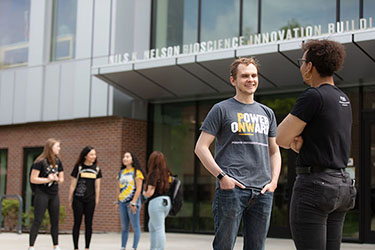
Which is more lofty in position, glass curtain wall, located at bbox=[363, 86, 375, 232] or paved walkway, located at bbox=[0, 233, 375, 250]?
glass curtain wall, located at bbox=[363, 86, 375, 232]

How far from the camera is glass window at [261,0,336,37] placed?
13.0 m

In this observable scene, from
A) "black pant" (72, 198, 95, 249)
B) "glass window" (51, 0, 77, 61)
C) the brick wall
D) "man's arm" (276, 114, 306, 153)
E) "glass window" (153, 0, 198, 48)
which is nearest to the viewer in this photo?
"man's arm" (276, 114, 306, 153)

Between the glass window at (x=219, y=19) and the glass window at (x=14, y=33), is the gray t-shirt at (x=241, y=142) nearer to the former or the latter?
the glass window at (x=219, y=19)

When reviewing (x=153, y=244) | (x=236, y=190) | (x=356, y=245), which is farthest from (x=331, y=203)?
(x=356, y=245)

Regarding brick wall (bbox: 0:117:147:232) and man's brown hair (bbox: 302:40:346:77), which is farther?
brick wall (bbox: 0:117:147:232)

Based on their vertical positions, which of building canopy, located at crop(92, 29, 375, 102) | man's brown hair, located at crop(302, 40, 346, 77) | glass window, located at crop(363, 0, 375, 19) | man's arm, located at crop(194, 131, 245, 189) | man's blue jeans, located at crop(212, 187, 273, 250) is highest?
glass window, located at crop(363, 0, 375, 19)

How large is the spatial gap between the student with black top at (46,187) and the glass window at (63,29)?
753 centimetres

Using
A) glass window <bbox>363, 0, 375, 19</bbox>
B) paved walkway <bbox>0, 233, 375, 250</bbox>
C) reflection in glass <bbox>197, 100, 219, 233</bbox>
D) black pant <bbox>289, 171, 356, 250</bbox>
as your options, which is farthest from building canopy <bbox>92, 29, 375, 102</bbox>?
black pant <bbox>289, 171, 356, 250</bbox>

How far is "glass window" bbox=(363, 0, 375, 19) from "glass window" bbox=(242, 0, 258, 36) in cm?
265

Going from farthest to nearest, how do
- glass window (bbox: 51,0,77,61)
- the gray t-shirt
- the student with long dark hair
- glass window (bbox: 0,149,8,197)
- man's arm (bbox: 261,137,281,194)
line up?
1. glass window (bbox: 0,149,8,197)
2. glass window (bbox: 51,0,77,61)
3. the student with long dark hair
4. man's arm (bbox: 261,137,281,194)
5. the gray t-shirt

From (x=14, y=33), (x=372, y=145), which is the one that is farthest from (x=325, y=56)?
A: (x=14, y=33)

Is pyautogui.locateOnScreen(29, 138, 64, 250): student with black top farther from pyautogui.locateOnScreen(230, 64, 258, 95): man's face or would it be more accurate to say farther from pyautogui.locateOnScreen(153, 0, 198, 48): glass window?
pyautogui.locateOnScreen(153, 0, 198, 48): glass window

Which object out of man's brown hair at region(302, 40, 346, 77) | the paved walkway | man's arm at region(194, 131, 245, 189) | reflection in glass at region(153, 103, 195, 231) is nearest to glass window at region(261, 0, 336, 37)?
reflection in glass at region(153, 103, 195, 231)

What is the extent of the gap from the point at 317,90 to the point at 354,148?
9623 mm
